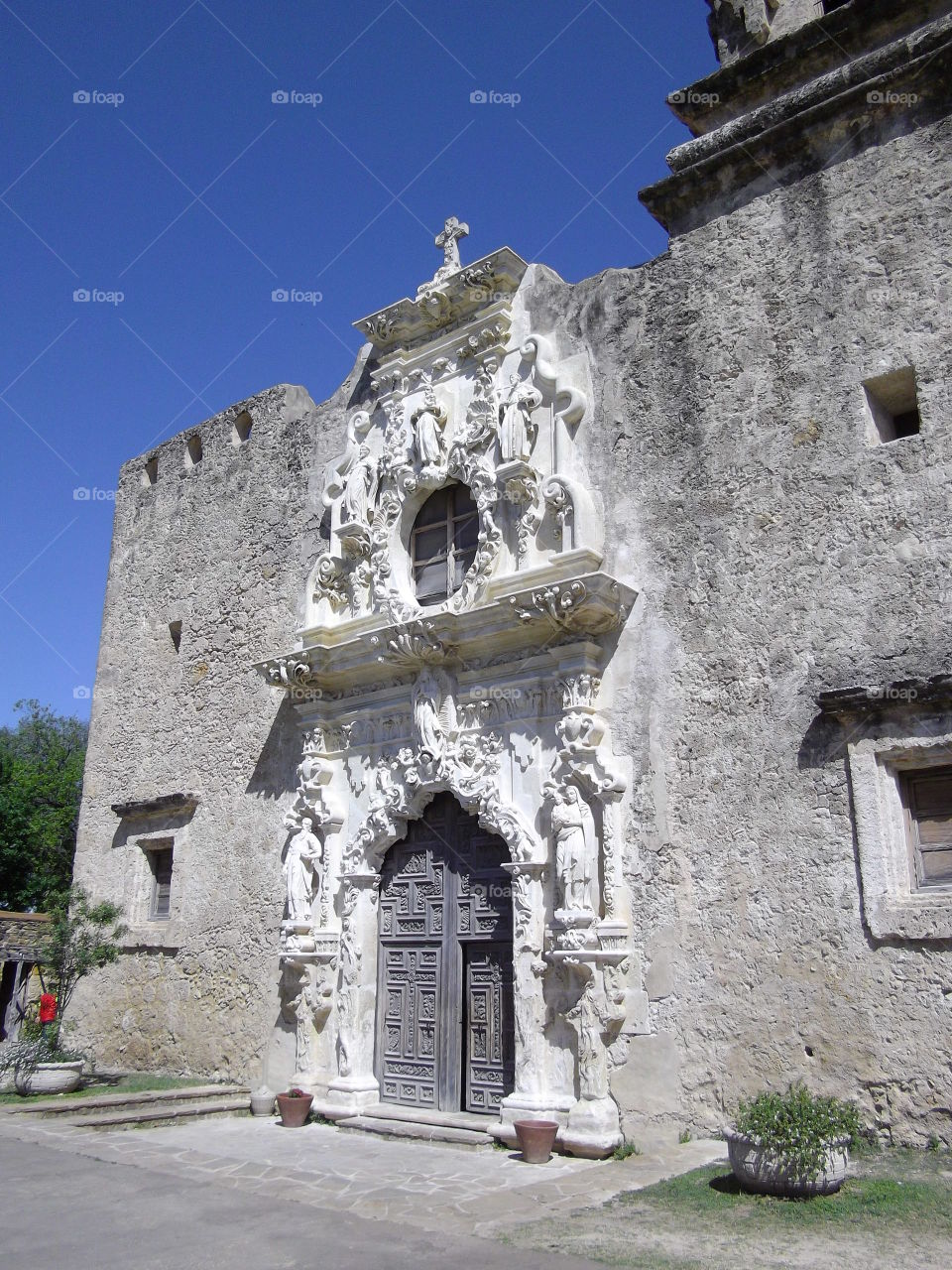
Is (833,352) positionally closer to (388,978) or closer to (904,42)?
(904,42)

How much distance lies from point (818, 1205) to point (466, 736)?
428 centimetres

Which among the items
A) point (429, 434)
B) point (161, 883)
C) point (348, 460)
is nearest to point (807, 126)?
point (429, 434)

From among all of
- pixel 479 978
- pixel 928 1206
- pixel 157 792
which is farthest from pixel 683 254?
pixel 157 792

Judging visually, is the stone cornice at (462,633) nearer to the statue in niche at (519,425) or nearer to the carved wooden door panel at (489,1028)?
the statue in niche at (519,425)

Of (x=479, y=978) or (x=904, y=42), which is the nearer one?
(x=904, y=42)

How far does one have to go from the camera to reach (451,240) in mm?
10203

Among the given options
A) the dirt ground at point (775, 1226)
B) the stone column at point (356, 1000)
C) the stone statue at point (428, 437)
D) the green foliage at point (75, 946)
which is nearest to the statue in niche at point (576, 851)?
the dirt ground at point (775, 1226)

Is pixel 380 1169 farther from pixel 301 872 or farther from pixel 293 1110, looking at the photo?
pixel 301 872

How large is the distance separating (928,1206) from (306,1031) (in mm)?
5393

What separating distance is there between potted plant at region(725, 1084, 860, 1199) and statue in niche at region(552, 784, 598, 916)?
206 centimetres

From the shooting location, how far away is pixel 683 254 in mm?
8555

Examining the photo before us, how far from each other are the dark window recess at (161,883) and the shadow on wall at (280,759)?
5.64 ft

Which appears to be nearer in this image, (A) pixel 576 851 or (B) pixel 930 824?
(B) pixel 930 824

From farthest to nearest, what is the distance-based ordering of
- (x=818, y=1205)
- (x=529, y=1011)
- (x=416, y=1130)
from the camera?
(x=416, y=1130) < (x=529, y=1011) < (x=818, y=1205)
